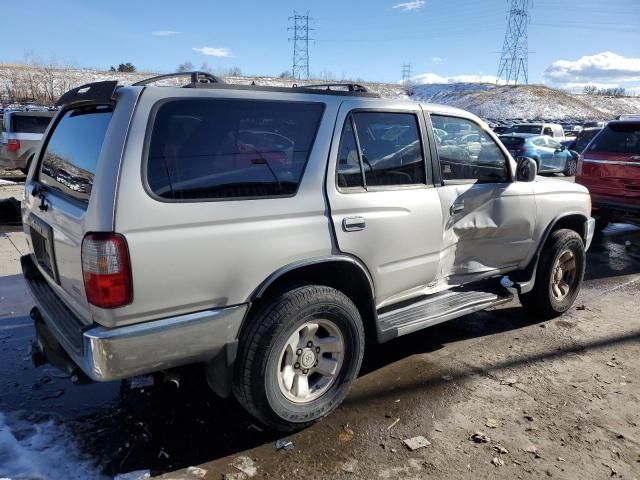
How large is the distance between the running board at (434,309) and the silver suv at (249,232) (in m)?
0.02

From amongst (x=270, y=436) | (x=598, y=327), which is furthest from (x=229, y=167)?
(x=598, y=327)

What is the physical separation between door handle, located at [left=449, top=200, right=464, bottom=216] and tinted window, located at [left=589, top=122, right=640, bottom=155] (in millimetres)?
5216

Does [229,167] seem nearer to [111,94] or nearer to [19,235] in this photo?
[111,94]

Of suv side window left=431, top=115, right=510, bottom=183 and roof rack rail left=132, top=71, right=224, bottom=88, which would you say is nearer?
roof rack rail left=132, top=71, right=224, bottom=88

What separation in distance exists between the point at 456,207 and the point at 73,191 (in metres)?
2.58

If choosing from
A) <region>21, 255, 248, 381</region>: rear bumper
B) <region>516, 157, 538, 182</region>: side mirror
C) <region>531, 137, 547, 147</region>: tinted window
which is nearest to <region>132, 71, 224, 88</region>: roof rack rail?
<region>21, 255, 248, 381</region>: rear bumper

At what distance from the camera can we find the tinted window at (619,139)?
304 inches

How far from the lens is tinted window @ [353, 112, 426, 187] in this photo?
3.40m

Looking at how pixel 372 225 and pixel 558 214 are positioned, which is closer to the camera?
pixel 372 225

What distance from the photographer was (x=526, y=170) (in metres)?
4.38

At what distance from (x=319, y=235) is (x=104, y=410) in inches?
71.1

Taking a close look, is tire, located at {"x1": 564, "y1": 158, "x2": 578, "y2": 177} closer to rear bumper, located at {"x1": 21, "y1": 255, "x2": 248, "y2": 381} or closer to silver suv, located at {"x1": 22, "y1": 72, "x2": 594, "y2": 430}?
silver suv, located at {"x1": 22, "y1": 72, "x2": 594, "y2": 430}

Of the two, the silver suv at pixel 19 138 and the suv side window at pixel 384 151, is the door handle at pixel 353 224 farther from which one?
the silver suv at pixel 19 138

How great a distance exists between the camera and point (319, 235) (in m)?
2.98
